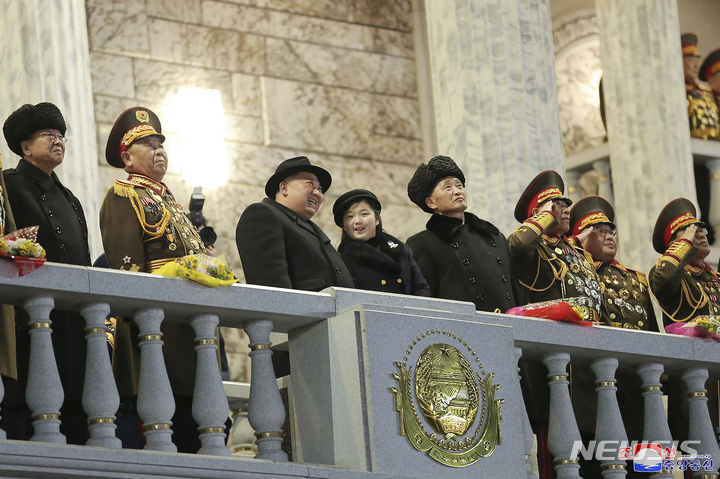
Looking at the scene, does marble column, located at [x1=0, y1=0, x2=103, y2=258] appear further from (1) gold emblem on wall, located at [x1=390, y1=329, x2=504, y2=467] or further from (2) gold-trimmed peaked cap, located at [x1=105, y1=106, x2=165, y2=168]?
(1) gold emblem on wall, located at [x1=390, y1=329, x2=504, y2=467]

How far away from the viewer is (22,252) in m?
3.91

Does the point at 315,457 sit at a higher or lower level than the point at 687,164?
lower

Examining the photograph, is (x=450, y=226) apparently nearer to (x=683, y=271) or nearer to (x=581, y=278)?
(x=581, y=278)

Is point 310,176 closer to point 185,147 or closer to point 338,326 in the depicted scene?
point 338,326

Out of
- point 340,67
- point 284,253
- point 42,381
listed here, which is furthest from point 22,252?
point 340,67

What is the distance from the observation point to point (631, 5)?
32.3 ft

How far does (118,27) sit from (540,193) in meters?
4.17

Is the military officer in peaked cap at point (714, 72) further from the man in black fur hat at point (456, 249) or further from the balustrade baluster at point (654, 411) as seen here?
the balustrade baluster at point (654, 411)

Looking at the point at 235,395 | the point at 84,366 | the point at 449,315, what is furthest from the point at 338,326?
the point at 235,395

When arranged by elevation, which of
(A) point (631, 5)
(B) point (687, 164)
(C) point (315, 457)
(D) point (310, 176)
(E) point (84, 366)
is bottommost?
(C) point (315, 457)

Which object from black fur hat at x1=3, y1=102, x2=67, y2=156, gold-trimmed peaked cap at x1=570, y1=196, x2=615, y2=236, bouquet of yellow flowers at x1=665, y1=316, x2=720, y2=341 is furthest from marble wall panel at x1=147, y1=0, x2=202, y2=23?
bouquet of yellow flowers at x1=665, y1=316, x2=720, y2=341

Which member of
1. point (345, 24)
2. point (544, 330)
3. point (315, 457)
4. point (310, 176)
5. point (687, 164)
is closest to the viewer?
point (315, 457)

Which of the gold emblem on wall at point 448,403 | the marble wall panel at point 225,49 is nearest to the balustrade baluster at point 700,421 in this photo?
the gold emblem on wall at point 448,403

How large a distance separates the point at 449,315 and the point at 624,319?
1.88 meters
